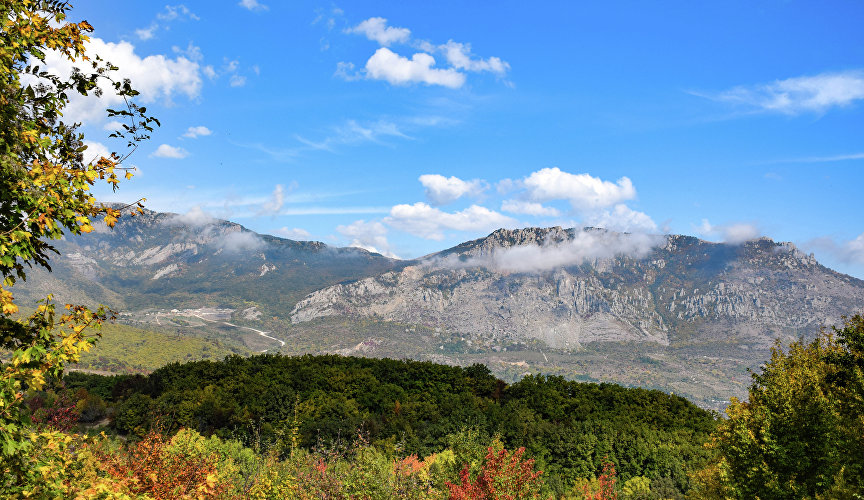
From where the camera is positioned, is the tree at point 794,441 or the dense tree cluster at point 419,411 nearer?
the tree at point 794,441

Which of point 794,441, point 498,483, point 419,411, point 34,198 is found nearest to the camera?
point 34,198

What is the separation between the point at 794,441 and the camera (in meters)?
29.2

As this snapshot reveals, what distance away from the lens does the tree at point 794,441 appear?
89.0 ft

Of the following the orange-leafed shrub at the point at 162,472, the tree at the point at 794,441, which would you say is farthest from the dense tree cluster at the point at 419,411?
the orange-leafed shrub at the point at 162,472

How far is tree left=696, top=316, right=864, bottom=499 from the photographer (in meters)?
27.1

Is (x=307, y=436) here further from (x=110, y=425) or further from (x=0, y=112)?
(x=0, y=112)

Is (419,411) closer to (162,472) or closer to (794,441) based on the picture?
(794,441)

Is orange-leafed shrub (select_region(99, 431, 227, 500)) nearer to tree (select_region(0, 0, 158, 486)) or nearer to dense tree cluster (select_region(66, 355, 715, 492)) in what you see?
tree (select_region(0, 0, 158, 486))

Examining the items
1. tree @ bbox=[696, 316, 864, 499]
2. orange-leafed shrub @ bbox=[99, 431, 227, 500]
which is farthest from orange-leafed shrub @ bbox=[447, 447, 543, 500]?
tree @ bbox=[696, 316, 864, 499]

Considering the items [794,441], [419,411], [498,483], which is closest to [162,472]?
[498,483]

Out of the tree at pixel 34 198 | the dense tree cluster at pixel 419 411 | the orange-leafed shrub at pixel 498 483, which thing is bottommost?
the dense tree cluster at pixel 419 411

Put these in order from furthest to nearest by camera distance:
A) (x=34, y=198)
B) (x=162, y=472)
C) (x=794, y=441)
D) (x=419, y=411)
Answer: (x=419, y=411) → (x=794, y=441) → (x=162, y=472) → (x=34, y=198)

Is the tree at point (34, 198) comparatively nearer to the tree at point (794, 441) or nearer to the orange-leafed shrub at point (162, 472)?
the orange-leafed shrub at point (162, 472)

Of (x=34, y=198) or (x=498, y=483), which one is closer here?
(x=34, y=198)
